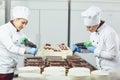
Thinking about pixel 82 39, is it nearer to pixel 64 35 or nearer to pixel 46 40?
pixel 64 35

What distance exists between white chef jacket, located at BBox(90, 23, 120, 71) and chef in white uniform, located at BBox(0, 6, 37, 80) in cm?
61

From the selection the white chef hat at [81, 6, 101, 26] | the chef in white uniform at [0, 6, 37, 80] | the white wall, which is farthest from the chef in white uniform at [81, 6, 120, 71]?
the white wall

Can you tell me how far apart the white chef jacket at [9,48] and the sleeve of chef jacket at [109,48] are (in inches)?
28.0

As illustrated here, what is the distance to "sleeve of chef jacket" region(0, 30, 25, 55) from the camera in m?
2.51

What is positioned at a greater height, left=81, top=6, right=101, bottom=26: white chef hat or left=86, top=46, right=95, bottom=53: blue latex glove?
left=81, top=6, right=101, bottom=26: white chef hat

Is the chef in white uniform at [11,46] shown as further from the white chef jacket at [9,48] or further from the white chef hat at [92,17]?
the white chef hat at [92,17]

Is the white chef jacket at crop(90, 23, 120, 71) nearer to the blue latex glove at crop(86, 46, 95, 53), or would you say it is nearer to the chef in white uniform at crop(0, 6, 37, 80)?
the blue latex glove at crop(86, 46, 95, 53)

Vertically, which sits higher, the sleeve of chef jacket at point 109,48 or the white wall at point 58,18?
the white wall at point 58,18

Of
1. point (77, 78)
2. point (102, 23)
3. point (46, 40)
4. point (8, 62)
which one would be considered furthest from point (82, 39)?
point (77, 78)

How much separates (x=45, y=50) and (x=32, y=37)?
1216mm

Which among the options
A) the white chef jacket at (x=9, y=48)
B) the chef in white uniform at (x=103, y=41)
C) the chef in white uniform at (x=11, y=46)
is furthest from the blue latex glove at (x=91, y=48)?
the white chef jacket at (x=9, y=48)

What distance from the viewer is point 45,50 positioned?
3.37 meters

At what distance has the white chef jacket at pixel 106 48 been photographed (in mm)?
2552

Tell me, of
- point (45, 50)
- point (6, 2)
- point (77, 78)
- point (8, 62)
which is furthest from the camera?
point (6, 2)
